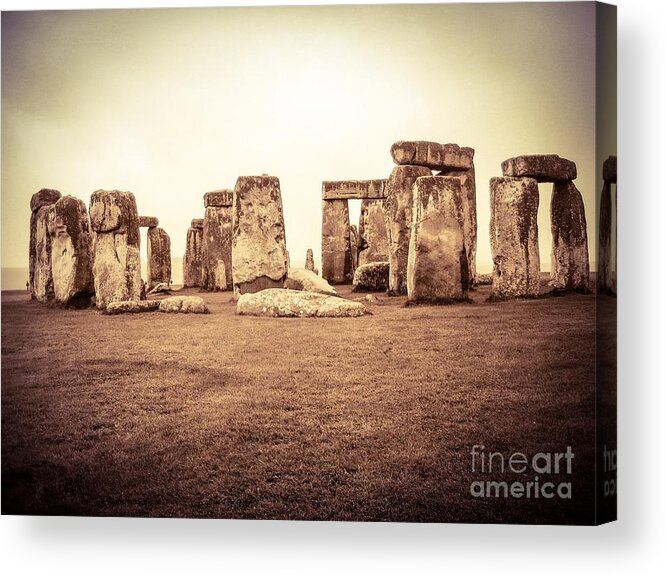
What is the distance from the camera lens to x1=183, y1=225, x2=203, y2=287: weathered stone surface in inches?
432

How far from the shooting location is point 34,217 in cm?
820

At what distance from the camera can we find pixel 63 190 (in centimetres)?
841

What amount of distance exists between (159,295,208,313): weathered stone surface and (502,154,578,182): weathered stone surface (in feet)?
10.5

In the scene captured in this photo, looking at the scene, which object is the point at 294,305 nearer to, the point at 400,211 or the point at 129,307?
the point at 129,307

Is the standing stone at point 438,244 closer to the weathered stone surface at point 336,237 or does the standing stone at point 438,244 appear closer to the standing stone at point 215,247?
the standing stone at point 215,247

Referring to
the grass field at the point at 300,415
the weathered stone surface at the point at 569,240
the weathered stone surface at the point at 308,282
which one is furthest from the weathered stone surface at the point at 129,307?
the weathered stone surface at the point at 569,240

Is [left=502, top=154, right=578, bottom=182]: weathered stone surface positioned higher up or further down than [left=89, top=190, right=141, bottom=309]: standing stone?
higher up

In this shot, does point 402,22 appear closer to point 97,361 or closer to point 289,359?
Answer: point 289,359

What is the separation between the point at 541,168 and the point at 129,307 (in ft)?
13.5

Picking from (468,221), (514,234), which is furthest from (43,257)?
(514,234)

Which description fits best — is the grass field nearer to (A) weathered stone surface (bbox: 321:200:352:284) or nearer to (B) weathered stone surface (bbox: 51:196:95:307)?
(B) weathered stone surface (bbox: 51:196:95:307)

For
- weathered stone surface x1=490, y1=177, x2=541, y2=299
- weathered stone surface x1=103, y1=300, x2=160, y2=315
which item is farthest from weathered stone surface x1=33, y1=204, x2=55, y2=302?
weathered stone surface x1=490, y1=177, x2=541, y2=299

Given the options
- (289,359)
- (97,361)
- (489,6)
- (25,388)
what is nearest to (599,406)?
(289,359)

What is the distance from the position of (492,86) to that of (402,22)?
0.93 m
